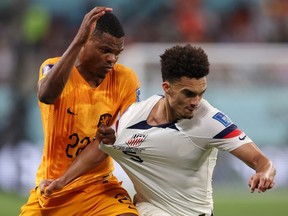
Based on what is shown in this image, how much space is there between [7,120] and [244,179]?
401 centimetres

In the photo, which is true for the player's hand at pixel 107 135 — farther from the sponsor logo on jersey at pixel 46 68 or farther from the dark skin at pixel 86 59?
the sponsor logo on jersey at pixel 46 68

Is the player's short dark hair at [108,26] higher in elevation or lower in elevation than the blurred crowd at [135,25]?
lower

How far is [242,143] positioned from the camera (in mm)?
6297

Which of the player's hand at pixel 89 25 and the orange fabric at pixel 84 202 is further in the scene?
the orange fabric at pixel 84 202

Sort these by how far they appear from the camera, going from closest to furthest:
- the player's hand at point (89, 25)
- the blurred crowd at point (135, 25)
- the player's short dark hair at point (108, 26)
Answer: the player's hand at point (89, 25) → the player's short dark hair at point (108, 26) → the blurred crowd at point (135, 25)

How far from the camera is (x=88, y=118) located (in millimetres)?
7035

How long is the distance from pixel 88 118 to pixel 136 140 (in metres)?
0.47

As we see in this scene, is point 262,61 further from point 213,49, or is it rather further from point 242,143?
point 242,143

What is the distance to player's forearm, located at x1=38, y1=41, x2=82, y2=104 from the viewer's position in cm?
642

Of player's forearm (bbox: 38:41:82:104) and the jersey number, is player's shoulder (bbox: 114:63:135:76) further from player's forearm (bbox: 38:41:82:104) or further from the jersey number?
player's forearm (bbox: 38:41:82:104)

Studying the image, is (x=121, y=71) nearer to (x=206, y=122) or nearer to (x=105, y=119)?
(x=105, y=119)

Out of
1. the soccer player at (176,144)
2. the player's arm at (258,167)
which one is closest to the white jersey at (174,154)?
the soccer player at (176,144)

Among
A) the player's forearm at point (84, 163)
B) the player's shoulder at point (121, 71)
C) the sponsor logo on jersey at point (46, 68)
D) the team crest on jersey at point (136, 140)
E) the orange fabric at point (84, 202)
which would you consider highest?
the player's shoulder at point (121, 71)

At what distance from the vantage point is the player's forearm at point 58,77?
21.1 ft
